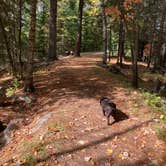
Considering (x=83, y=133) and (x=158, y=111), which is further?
(x=158, y=111)

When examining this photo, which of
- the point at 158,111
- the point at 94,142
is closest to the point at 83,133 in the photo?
the point at 94,142

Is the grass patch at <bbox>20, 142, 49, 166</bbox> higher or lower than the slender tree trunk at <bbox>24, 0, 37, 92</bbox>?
lower

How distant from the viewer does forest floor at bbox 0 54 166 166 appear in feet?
16.5

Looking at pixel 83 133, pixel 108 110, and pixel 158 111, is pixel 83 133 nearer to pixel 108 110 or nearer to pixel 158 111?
pixel 108 110

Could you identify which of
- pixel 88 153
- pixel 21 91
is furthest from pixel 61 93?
pixel 88 153

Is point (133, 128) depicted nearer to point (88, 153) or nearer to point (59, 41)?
point (88, 153)

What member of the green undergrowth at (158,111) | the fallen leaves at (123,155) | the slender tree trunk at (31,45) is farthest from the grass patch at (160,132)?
the slender tree trunk at (31,45)

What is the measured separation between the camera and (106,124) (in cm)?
634

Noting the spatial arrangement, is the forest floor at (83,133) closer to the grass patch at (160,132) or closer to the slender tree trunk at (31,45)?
the grass patch at (160,132)

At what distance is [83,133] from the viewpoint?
19.2 feet

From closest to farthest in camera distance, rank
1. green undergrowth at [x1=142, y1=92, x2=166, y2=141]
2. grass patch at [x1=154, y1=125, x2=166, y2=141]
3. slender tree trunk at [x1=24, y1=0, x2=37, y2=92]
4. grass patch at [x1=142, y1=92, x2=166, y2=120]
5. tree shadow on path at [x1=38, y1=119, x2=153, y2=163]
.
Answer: tree shadow on path at [x1=38, y1=119, x2=153, y2=163] → grass patch at [x1=154, y1=125, x2=166, y2=141] → green undergrowth at [x1=142, y1=92, x2=166, y2=141] → grass patch at [x1=142, y1=92, x2=166, y2=120] → slender tree trunk at [x1=24, y1=0, x2=37, y2=92]

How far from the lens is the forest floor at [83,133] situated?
5.04 metres

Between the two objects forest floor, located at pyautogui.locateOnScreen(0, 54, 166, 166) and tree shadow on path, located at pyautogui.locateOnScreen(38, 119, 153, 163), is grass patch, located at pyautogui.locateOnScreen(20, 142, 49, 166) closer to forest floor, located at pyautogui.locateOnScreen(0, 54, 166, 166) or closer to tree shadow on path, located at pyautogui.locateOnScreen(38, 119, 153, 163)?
forest floor, located at pyautogui.locateOnScreen(0, 54, 166, 166)

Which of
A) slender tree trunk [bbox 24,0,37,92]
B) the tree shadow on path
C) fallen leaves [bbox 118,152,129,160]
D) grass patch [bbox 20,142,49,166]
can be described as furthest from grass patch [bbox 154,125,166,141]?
slender tree trunk [bbox 24,0,37,92]
